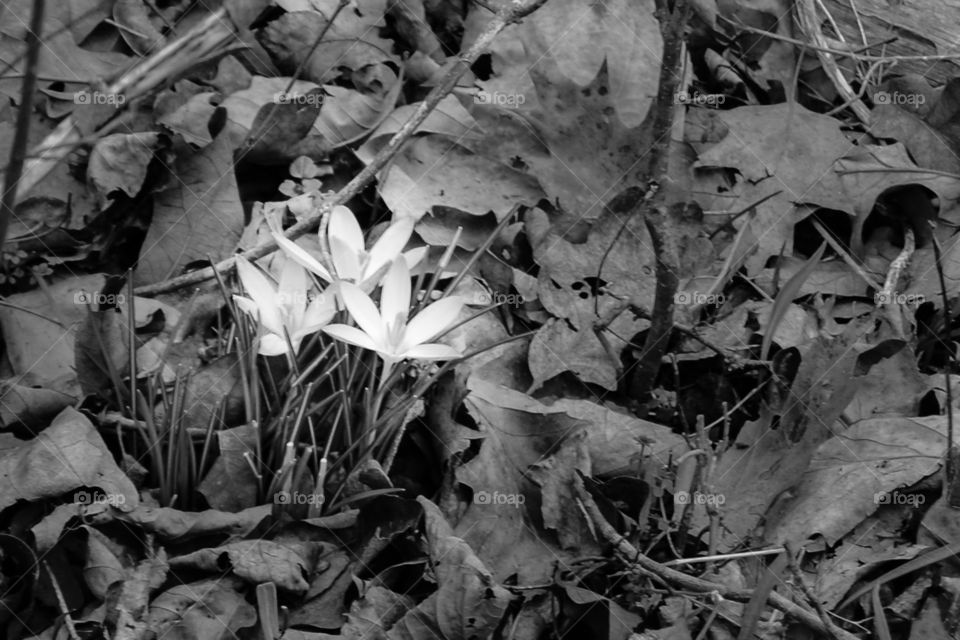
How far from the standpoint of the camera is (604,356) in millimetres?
2551

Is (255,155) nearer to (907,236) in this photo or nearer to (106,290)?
(106,290)

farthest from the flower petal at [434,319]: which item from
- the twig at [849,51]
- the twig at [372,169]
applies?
the twig at [849,51]

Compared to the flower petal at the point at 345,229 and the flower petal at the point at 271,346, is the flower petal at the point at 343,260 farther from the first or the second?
the flower petal at the point at 271,346

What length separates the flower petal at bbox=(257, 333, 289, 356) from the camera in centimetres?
205

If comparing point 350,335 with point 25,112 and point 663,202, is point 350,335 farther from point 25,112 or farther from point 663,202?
point 25,112

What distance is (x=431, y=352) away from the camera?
6.65 feet

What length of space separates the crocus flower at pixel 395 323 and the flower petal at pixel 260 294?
159mm

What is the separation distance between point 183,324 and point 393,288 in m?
0.52

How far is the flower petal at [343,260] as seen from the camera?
220 cm

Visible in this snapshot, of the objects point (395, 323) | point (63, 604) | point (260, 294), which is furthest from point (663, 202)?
point (63, 604)

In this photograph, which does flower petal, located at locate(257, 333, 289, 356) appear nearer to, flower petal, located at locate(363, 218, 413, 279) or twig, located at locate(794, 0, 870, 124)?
flower petal, located at locate(363, 218, 413, 279)

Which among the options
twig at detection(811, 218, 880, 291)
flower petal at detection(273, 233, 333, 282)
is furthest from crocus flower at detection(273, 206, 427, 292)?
twig at detection(811, 218, 880, 291)

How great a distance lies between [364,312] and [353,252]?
0.22 m

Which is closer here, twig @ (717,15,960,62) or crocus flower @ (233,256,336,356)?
crocus flower @ (233,256,336,356)
